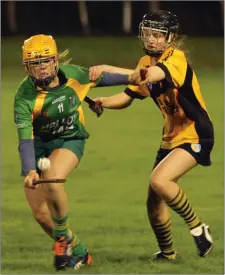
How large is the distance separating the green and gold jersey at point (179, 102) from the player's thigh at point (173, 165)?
0.36 feet

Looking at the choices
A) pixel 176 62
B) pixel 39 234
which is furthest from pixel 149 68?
pixel 39 234

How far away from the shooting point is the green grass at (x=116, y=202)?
9750mm

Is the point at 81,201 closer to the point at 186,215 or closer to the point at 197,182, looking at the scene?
the point at 197,182

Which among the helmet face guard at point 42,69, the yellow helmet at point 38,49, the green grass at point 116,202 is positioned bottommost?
the green grass at point 116,202

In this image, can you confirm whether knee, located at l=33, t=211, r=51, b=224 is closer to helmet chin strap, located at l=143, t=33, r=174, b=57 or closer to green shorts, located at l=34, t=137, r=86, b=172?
green shorts, located at l=34, t=137, r=86, b=172

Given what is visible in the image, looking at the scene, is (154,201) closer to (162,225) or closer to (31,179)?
(162,225)

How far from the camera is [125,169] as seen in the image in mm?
15734

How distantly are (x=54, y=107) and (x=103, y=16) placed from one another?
3953cm

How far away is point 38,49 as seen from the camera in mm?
8992

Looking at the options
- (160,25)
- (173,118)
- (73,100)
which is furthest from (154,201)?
(160,25)

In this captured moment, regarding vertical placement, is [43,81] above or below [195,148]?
above

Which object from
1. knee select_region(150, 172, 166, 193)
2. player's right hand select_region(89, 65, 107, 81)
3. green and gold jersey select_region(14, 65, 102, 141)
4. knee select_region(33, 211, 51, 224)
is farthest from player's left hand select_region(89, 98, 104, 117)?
knee select_region(33, 211, 51, 224)

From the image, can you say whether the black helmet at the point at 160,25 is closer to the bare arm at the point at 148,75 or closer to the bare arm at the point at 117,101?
the bare arm at the point at 148,75

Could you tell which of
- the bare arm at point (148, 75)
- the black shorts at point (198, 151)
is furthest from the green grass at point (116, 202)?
the bare arm at point (148, 75)
